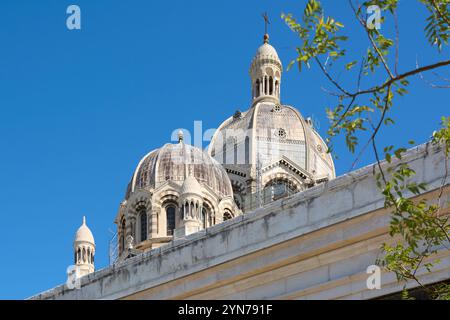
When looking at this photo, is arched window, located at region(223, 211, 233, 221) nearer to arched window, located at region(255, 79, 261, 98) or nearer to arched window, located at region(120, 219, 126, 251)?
arched window, located at region(120, 219, 126, 251)

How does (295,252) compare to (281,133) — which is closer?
(295,252)

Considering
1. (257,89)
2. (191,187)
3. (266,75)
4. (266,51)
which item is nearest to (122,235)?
(191,187)

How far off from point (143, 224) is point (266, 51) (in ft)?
57.5

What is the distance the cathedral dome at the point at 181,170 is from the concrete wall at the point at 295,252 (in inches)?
1182

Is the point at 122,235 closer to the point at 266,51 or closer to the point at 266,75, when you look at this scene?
the point at 266,75

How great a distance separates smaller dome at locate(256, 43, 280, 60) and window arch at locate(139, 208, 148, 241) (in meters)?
16.8

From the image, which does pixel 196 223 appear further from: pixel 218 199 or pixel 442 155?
pixel 442 155

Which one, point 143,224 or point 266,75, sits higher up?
point 266,75

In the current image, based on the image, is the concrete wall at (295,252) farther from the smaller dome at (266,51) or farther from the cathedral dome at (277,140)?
the smaller dome at (266,51)

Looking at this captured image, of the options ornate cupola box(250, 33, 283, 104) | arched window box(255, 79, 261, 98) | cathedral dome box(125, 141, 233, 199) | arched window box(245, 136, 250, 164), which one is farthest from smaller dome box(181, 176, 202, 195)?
arched window box(255, 79, 261, 98)

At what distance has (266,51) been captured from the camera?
205 ft

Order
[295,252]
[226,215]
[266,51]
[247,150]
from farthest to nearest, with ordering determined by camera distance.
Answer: [266,51] → [247,150] → [226,215] → [295,252]

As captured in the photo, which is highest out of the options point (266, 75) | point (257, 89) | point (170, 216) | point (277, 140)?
point (266, 75)

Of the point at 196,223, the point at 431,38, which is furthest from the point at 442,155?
the point at 196,223
